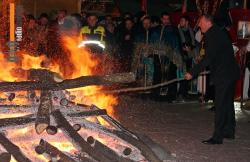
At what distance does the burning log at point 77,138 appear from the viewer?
621 centimetres

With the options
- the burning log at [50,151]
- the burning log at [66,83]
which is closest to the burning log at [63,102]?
the burning log at [66,83]

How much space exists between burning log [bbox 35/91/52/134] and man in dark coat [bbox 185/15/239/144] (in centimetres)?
228

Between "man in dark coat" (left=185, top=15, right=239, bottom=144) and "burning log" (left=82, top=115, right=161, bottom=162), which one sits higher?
"man in dark coat" (left=185, top=15, right=239, bottom=144)

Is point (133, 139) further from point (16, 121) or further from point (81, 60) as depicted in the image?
point (81, 60)

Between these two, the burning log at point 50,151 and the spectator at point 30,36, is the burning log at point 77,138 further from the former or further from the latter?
the spectator at point 30,36

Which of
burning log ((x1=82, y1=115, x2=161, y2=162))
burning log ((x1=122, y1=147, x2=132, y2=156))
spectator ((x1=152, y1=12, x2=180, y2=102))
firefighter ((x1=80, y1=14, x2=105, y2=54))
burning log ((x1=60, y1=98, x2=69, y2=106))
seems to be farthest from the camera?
spectator ((x1=152, y1=12, x2=180, y2=102))

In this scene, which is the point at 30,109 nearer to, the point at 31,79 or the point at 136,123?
the point at 31,79

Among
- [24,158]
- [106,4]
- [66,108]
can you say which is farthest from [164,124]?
[106,4]

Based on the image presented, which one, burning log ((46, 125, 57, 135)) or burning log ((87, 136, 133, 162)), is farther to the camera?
burning log ((46, 125, 57, 135))

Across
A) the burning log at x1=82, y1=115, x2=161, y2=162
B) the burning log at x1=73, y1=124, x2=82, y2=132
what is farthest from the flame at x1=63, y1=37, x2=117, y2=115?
the burning log at x1=73, y1=124, x2=82, y2=132

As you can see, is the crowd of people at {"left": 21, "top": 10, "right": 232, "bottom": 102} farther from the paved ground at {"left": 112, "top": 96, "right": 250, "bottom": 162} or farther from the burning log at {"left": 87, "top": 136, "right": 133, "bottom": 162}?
the burning log at {"left": 87, "top": 136, "right": 133, "bottom": 162}

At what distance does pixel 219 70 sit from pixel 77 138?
283 centimetres

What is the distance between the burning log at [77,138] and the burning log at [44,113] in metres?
0.13

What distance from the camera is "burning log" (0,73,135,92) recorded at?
6965mm
